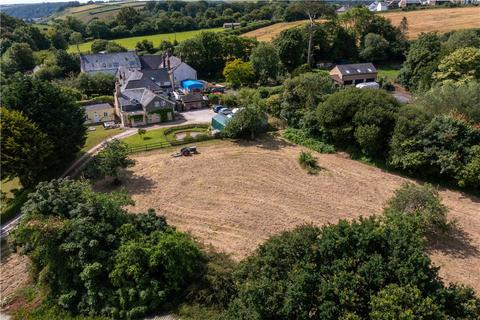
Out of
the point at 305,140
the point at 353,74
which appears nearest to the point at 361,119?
the point at 305,140

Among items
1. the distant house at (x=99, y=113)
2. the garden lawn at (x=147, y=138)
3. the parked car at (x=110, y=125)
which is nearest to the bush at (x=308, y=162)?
the garden lawn at (x=147, y=138)

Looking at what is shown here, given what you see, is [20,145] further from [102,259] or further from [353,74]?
[353,74]

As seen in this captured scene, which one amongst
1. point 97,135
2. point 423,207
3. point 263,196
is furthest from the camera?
point 97,135

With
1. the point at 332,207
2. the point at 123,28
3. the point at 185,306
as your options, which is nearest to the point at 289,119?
the point at 332,207

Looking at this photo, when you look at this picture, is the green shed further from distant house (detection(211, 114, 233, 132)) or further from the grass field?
the grass field

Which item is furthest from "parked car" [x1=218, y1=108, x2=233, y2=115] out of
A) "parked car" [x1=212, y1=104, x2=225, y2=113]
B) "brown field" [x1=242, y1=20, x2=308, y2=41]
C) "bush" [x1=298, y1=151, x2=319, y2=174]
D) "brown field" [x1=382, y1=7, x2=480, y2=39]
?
"brown field" [x1=382, y1=7, x2=480, y2=39]

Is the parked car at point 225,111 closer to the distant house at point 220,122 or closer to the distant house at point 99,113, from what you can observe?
the distant house at point 220,122

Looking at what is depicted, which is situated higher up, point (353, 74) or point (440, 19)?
point (440, 19)
